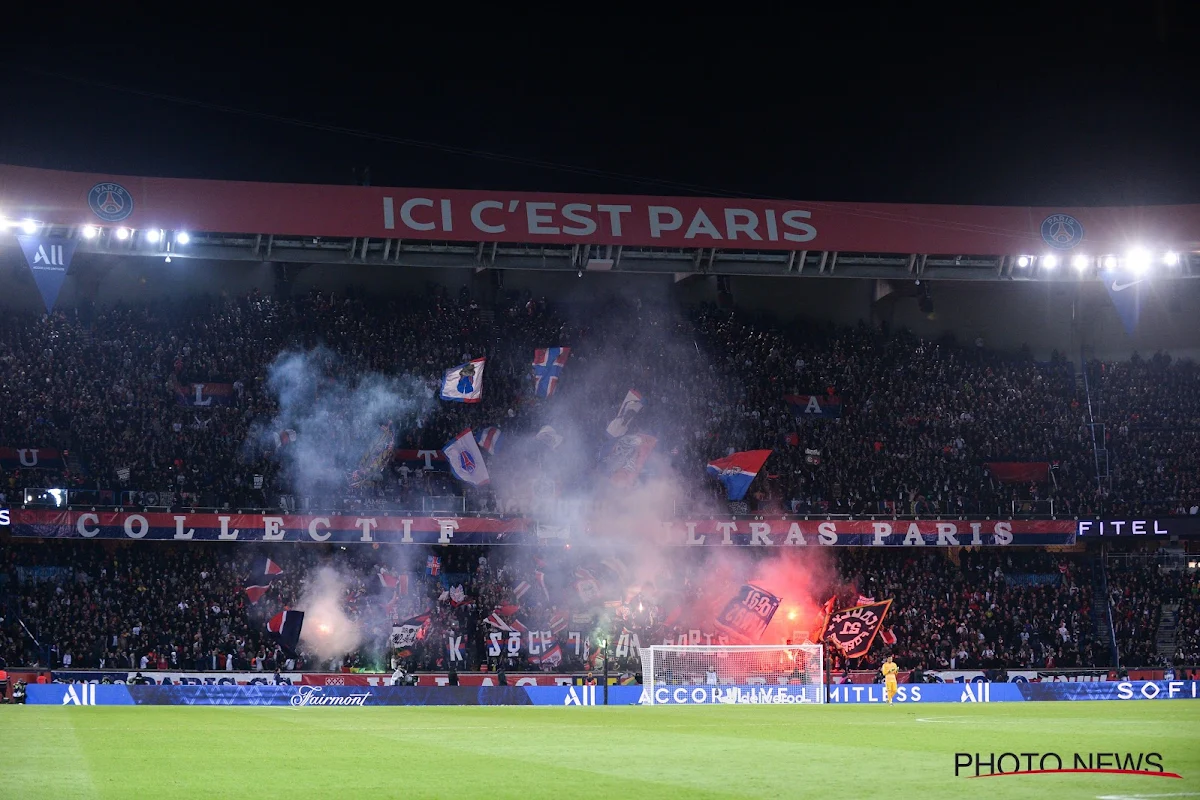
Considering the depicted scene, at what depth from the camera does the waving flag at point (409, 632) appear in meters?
39.5

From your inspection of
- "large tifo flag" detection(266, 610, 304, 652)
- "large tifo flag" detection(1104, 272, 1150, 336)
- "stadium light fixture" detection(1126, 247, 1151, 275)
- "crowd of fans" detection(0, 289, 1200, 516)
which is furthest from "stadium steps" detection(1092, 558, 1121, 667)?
"large tifo flag" detection(266, 610, 304, 652)

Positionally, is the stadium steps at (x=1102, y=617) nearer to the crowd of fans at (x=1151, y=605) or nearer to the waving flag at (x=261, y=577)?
the crowd of fans at (x=1151, y=605)

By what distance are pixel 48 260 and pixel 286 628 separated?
13857 millimetres

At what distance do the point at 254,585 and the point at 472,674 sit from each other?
25.2 ft

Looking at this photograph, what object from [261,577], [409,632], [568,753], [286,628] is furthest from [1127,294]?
[568,753]

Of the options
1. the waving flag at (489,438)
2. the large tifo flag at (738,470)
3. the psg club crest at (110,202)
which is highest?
the psg club crest at (110,202)

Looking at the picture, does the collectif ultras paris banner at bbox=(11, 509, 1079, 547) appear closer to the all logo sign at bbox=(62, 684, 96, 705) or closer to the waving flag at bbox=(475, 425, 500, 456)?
the waving flag at bbox=(475, 425, 500, 456)

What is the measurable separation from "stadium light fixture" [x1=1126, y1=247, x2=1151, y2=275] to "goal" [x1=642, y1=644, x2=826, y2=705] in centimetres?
1867

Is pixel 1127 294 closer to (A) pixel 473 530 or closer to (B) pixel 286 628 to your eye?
(A) pixel 473 530

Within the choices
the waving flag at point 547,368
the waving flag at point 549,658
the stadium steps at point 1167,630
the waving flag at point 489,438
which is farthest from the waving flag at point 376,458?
the stadium steps at point 1167,630

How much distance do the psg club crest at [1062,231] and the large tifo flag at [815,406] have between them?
A: 9.63 m

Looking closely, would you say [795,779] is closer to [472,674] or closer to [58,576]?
[472,674]

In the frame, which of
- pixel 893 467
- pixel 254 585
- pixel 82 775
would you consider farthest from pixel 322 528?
pixel 82 775

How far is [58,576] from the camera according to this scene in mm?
38906
